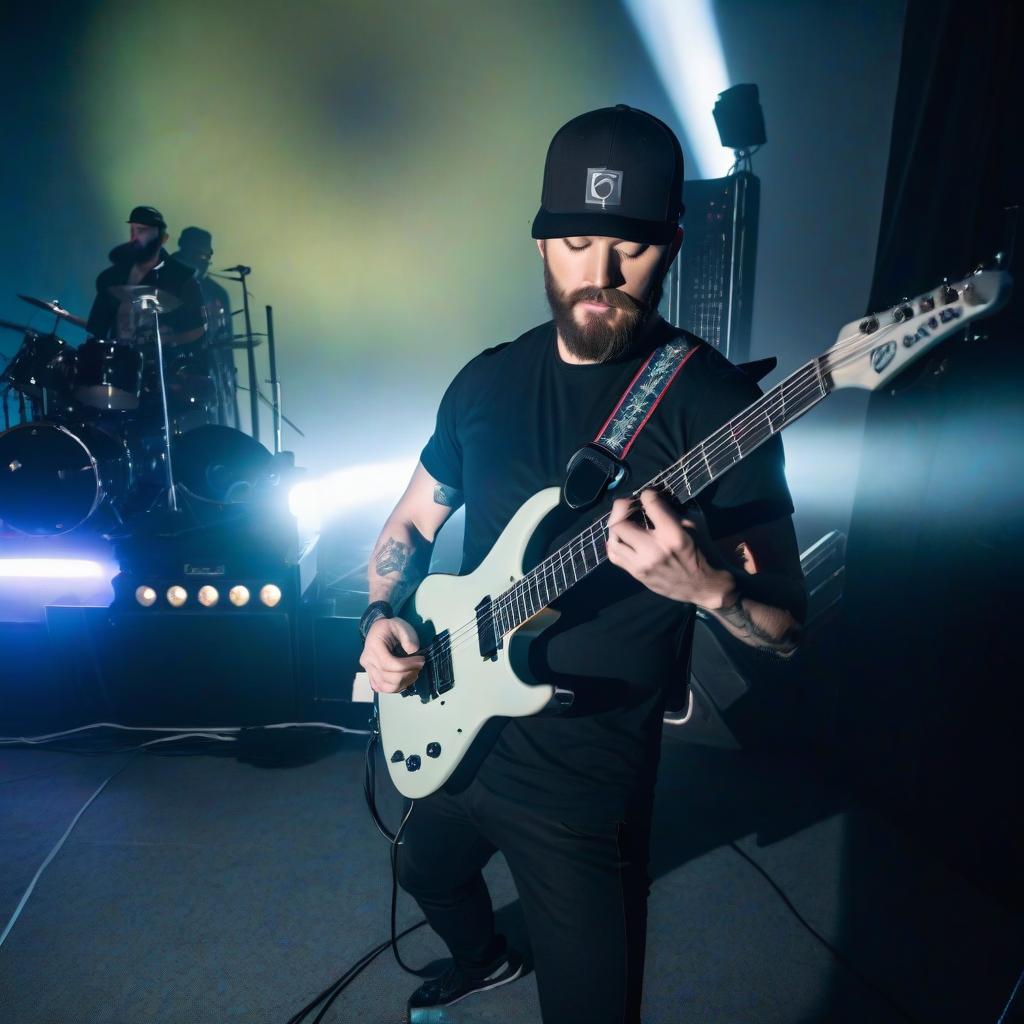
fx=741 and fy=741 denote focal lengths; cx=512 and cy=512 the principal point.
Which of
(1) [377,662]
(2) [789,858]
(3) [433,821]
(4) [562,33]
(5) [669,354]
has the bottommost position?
(2) [789,858]

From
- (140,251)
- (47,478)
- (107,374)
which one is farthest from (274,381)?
(47,478)

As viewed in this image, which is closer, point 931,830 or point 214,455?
point 931,830

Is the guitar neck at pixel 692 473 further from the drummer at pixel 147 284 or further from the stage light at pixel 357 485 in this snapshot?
the drummer at pixel 147 284

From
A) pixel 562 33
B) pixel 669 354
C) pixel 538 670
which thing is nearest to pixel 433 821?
pixel 538 670

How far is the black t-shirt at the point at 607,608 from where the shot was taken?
4.42 ft

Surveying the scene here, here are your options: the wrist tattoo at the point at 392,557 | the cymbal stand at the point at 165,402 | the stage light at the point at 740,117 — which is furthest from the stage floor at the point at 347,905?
the stage light at the point at 740,117

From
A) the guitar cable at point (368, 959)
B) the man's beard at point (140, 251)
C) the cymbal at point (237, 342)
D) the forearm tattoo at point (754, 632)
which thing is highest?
the man's beard at point (140, 251)

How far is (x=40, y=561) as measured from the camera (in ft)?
13.3

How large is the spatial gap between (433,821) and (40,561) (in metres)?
3.41

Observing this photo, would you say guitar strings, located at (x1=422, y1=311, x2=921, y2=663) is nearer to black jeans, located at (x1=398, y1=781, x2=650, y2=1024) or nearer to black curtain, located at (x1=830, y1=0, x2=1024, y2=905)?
black jeans, located at (x1=398, y1=781, x2=650, y2=1024)

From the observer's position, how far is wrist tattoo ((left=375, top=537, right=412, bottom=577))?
1.92 metres

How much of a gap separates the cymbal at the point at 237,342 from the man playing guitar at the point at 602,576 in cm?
437

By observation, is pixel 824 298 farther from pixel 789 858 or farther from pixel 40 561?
pixel 40 561

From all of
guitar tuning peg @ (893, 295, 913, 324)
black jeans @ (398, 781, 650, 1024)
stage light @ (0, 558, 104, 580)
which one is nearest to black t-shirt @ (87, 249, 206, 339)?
stage light @ (0, 558, 104, 580)
